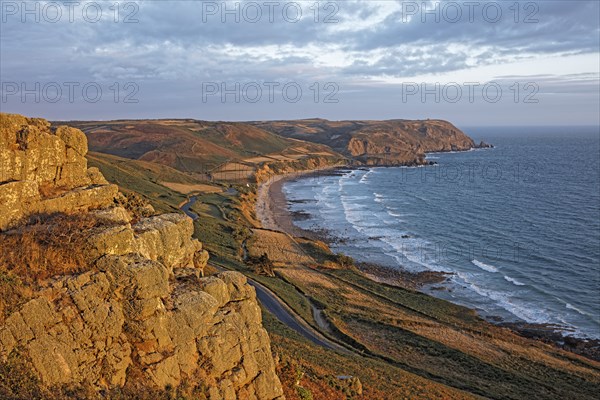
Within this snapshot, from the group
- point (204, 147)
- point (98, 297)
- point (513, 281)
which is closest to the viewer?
point (98, 297)

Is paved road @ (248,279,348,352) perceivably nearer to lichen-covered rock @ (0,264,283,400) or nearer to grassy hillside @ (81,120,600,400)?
grassy hillside @ (81,120,600,400)

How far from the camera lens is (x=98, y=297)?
1039 centimetres

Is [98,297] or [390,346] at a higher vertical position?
[98,297]

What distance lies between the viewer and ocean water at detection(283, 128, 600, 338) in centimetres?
4559

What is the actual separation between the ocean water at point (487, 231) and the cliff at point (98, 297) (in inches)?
1406

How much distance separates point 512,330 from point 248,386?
107 ft

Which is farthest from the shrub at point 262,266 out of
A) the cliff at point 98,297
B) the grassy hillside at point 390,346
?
the cliff at point 98,297

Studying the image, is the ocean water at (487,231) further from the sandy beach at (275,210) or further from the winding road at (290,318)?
the winding road at (290,318)

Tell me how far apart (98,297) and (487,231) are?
67841 millimetres

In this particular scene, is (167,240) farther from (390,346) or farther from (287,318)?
(390,346)

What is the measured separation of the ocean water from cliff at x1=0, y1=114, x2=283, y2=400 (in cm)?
3571

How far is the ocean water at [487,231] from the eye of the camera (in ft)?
150

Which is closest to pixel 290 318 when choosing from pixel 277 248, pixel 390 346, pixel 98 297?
pixel 390 346

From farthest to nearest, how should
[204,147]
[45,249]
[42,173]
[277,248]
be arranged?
[204,147]
[277,248]
[42,173]
[45,249]
